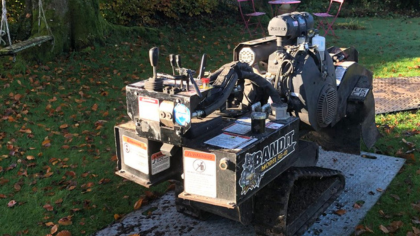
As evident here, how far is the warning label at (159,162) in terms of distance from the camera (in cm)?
329

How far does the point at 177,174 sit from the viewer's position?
356 centimetres

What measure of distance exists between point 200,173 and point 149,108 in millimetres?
571

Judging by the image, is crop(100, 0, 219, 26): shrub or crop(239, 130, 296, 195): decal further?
crop(100, 0, 219, 26): shrub

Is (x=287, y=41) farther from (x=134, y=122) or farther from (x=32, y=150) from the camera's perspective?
(x=32, y=150)

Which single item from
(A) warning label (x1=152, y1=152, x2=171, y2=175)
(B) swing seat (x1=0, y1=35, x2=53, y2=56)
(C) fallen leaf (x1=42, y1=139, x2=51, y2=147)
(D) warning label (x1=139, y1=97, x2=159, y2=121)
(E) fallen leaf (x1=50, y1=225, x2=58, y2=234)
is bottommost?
(E) fallen leaf (x1=50, y1=225, x2=58, y2=234)

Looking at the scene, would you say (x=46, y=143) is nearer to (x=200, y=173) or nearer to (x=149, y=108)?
(x=149, y=108)

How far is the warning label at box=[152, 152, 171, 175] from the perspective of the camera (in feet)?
10.8

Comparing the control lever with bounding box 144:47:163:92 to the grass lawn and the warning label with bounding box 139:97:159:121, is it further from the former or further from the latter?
the grass lawn

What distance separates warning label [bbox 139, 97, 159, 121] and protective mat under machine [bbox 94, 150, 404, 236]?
1.36 meters

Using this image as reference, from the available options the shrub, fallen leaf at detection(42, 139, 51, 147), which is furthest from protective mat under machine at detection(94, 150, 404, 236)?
the shrub

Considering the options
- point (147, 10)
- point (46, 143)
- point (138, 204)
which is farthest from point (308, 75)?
point (147, 10)

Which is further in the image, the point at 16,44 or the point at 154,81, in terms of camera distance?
the point at 16,44

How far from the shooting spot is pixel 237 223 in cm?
413

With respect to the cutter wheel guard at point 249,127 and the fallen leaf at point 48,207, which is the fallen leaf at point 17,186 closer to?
the fallen leaf at point 48,207
